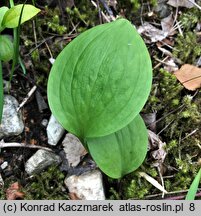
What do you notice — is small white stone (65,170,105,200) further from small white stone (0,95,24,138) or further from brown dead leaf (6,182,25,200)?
small white stone (0,95,24,138)

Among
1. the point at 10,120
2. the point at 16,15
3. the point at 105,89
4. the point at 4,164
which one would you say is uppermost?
the point at 16,15

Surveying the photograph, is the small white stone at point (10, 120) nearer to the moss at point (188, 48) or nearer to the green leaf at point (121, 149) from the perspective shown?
the green leaf at point (121, 149)

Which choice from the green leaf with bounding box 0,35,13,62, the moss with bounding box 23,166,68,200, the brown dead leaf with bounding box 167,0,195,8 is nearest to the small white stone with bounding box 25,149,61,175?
the moss with bounding box 23,166,68,200

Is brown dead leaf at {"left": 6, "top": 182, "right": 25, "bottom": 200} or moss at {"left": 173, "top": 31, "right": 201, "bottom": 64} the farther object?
moss at {"left": 173, "top": 31, "right": 201, "bottom": 64}

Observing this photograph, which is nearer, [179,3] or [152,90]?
[152,90]

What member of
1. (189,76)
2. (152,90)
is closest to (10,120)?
(152,90)

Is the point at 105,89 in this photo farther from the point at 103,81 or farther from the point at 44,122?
the point at 44,122

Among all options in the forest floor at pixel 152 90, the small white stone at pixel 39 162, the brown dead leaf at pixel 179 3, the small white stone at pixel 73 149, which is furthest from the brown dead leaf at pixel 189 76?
the small white stone at pixel 39 162

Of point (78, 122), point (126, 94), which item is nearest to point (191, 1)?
point (126, 94)
